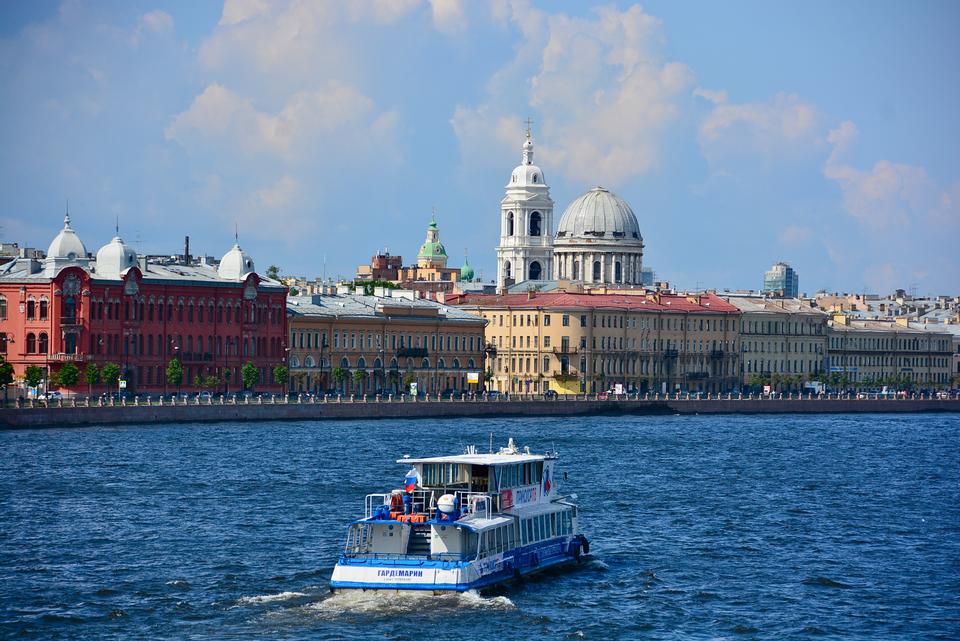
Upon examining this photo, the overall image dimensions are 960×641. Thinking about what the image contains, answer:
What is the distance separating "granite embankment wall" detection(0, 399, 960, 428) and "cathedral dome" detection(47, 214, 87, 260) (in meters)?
12.1

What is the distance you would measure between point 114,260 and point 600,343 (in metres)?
41.7

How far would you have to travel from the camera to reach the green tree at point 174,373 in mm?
102688

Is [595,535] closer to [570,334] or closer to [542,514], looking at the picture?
[542,514]

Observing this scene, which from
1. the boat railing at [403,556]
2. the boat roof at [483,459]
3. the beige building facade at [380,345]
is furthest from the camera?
the beige building facade at [380,345]

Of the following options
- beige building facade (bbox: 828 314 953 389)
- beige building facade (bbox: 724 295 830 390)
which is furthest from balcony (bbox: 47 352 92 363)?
beige building facade (bbox: 828 314 953 389)

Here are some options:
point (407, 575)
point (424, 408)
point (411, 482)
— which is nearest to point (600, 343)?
point (424, 408)

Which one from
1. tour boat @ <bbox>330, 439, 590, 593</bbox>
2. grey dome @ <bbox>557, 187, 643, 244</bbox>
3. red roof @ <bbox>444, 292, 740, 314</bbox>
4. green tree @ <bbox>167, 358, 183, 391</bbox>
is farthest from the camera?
grey dome @ <bbox>557, 187, 643, 244</bbox>

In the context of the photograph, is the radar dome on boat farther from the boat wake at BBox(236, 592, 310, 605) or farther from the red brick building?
the red brick building

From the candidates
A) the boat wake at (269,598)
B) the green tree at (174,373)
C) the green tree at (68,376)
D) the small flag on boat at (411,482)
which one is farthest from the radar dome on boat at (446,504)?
the green tree at (174,373)

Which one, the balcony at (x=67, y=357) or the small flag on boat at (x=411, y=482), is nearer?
the small flag on boat at (x=411, y=482)

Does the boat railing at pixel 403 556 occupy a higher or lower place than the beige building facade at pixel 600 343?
lower

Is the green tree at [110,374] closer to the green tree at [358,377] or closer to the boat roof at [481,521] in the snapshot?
the green tree at [358,377]

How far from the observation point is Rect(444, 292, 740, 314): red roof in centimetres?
13500

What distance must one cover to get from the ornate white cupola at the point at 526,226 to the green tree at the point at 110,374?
275 feet
